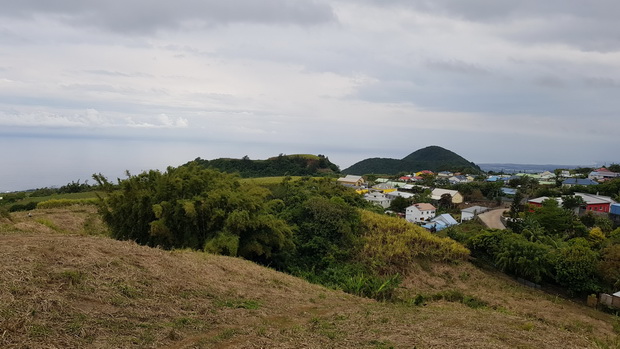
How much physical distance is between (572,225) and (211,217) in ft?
91.1

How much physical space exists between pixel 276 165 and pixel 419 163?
216 ft

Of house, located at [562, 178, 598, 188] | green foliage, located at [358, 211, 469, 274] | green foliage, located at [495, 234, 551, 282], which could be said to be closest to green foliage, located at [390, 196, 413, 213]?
green foliage, located at [358, 211, 469, 274]

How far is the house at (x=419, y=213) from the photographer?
37156mm

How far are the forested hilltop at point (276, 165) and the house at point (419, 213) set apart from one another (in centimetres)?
2349

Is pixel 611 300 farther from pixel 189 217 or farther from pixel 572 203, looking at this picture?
pixel 572 203

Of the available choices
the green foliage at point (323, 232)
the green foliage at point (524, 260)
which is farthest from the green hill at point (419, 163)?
the green foliage at point (323, 232)

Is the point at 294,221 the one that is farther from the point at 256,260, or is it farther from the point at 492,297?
the point at 492,297

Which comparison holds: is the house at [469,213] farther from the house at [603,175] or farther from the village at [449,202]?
the house at [603,175]

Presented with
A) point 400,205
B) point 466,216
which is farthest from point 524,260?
point 400,205

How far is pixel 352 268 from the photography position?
12898 millimetres

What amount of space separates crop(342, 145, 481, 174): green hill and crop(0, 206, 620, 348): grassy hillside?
285 feet

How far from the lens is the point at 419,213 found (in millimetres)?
37344

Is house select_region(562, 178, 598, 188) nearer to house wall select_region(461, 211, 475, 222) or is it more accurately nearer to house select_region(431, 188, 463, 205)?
house select_region(431, 188, 463, 205)

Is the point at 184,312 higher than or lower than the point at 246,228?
lower
